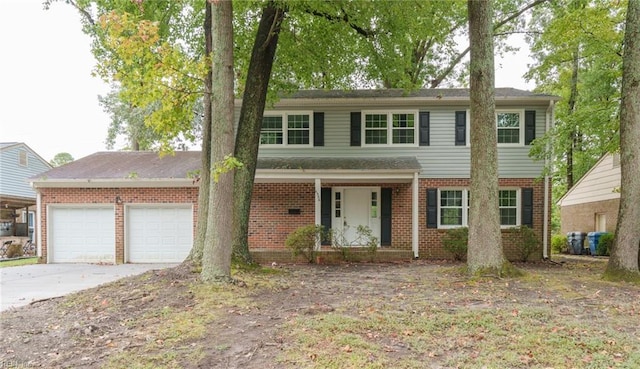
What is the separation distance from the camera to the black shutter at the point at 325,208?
1312 cm

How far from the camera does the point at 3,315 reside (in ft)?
18.5

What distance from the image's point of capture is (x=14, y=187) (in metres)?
20.2

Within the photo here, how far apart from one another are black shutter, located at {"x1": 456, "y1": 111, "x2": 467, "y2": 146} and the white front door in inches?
120

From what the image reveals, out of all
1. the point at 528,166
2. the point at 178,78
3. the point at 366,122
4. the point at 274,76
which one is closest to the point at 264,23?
the point at 274,76

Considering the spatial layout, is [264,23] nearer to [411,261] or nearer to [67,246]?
[411,261]

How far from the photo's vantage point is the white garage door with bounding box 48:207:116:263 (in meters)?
13.1

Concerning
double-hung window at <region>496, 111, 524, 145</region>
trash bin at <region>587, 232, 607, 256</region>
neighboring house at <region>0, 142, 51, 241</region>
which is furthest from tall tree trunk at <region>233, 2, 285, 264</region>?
neighboring house at <region>0, 142, 51, 241</region>

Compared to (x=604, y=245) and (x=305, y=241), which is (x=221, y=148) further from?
(x=604, y=245)

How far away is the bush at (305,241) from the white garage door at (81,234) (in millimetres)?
6231

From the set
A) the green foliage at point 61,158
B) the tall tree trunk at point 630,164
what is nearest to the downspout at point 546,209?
the tall tree trunk at point 630,164

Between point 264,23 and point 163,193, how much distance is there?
6.80m

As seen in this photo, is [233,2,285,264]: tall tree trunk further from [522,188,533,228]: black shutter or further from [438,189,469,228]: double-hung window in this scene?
[522,188,533,228]: black shutter

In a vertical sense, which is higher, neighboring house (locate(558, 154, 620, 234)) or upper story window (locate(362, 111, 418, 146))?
upper story window (locate(362, 111, 418, 146))

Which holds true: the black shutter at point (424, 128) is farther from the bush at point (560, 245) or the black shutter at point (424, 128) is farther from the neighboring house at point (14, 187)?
the neighboring house at point (14, 187)
